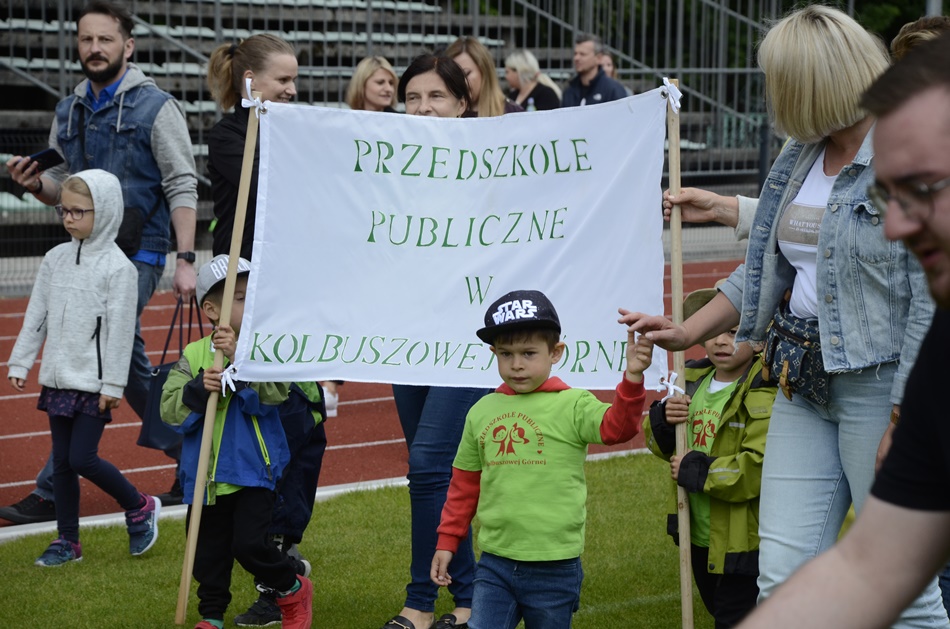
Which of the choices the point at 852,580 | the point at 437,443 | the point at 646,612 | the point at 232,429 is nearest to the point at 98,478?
the point at 232,429

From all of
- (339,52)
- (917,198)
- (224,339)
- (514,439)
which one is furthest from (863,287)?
(339,52)

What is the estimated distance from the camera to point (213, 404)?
5.03 metres

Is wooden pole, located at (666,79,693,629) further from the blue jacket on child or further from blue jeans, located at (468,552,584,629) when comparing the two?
the blue jacket on child

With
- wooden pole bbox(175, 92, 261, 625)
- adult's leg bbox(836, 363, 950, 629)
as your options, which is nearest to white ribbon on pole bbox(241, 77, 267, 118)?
wooden pole bbox(175, 92, 261, 625)

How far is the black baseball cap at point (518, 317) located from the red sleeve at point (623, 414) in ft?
1.07

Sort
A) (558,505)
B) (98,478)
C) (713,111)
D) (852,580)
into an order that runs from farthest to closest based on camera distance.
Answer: (713,111) → (98,478) → (558,505) → (852,580)

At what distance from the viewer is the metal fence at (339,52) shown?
53.5 ft

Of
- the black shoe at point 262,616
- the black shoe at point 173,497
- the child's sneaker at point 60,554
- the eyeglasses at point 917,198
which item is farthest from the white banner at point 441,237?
the eyeglasses at point 917,198

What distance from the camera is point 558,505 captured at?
4.32m

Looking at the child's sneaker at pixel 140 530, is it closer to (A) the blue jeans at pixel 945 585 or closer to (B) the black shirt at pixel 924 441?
(A) the blue jeans at pixel 945 585

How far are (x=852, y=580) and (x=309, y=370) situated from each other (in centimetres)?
330

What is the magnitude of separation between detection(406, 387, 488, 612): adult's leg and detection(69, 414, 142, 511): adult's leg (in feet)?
5.70

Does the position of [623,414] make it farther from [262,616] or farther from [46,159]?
[46,159]

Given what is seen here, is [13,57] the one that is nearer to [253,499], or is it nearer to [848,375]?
[253,499]
